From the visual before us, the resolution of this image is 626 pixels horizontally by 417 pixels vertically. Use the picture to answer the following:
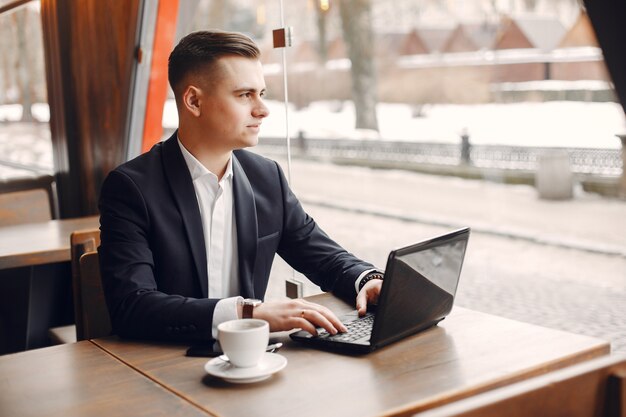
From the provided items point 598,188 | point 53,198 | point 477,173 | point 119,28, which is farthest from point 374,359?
point 477,173

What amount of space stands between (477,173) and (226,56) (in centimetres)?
582

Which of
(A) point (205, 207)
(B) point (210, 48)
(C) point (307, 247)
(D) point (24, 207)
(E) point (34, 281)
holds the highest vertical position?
(B) point (210, 48)

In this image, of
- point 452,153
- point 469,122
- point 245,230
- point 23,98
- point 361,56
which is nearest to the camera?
point 245,230

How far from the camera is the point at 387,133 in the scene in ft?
27.1

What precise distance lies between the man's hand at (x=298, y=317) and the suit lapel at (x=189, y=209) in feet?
1.02

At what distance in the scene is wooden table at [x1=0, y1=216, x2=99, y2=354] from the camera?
307cm

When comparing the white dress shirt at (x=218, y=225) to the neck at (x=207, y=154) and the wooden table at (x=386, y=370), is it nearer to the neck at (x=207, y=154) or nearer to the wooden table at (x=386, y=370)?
the neck at (x=207, y=154)

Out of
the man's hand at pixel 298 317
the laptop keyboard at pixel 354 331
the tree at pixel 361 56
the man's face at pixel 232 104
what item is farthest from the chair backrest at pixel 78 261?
the tree at pixel 361 56

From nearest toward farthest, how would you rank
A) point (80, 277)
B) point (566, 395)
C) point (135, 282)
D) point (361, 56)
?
point (566, 395) → point (135, 282) → point (80, 277) → point (361, 56)

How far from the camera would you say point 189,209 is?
1905 millimetres

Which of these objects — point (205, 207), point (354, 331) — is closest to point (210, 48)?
point (205, 207)

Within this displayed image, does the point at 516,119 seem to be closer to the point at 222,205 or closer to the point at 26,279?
the point at 26,279

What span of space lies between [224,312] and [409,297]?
39 cm

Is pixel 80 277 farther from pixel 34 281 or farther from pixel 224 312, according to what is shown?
pixel 34 281
